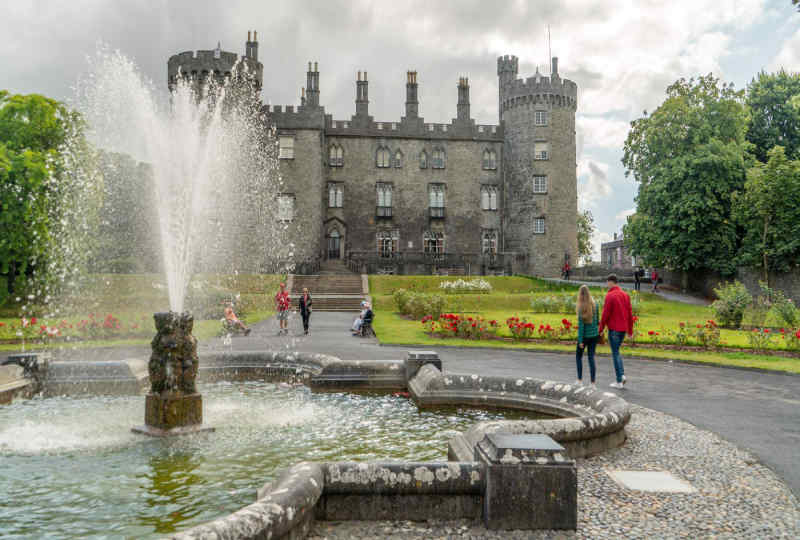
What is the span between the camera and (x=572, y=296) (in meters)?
28.8

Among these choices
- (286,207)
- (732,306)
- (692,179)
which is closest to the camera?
(732,306)

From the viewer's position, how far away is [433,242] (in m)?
49.3

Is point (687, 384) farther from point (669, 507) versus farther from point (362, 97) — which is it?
point (362, 97)

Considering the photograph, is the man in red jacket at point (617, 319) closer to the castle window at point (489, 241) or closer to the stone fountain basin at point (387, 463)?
the stone fountain basin at point (387, 463)

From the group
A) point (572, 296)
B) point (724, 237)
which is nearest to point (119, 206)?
point (572, 296)

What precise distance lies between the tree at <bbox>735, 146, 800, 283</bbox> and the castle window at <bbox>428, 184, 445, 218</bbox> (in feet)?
75.8

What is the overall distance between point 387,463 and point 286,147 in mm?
44075

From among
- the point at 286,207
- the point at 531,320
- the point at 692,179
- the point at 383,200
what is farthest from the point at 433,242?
the point at 531,320

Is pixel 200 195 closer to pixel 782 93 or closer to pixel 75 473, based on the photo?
pixel 75 473

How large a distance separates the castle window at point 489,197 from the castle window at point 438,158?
428cm

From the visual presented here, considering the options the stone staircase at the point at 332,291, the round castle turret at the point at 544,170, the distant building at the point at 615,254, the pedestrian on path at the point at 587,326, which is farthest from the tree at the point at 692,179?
the distant building at the point at 615,254

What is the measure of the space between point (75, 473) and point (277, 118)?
1713 inches

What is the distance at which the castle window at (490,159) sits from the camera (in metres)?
49.9

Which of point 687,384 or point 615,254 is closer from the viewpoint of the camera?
point 687,384
